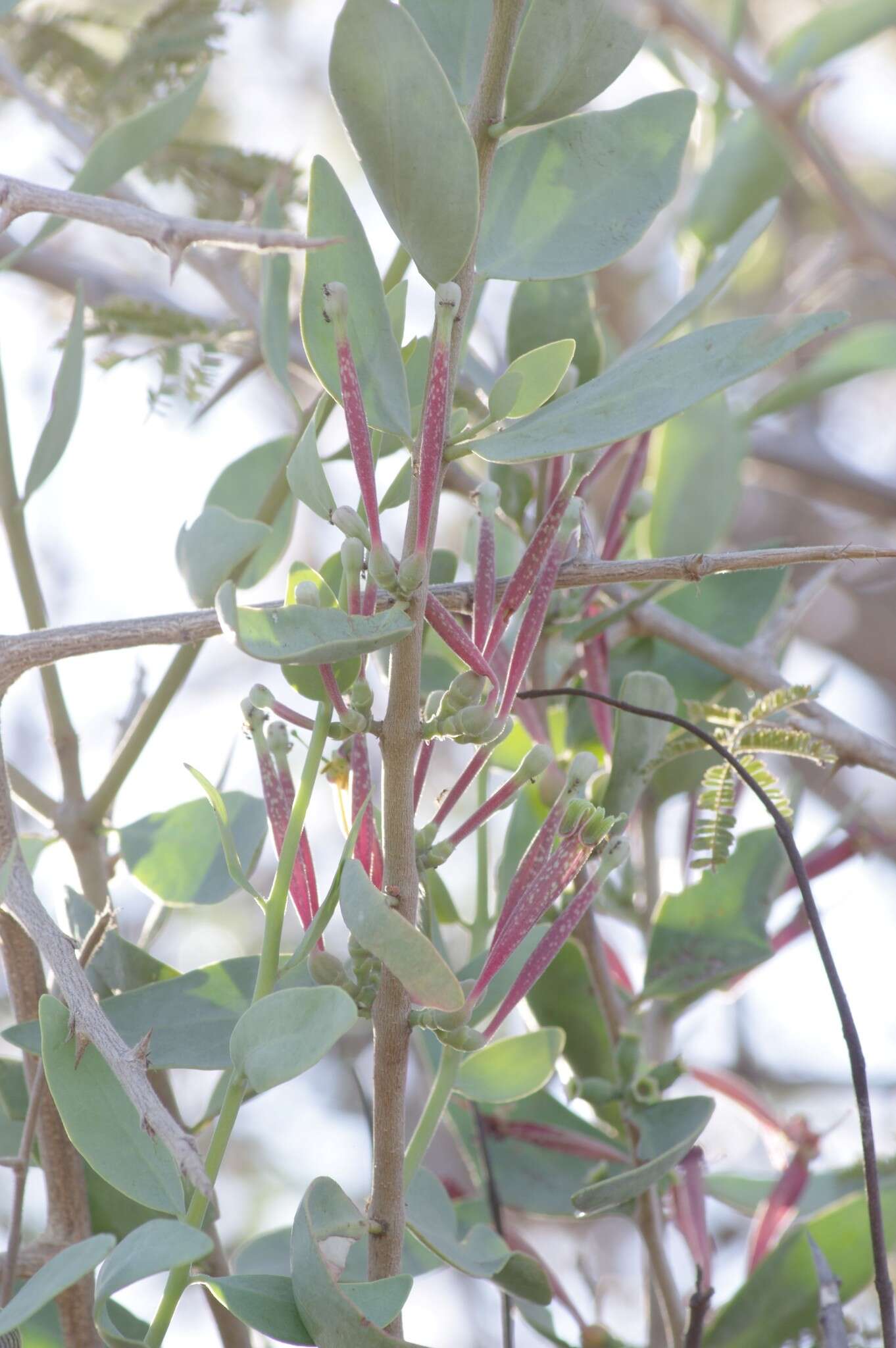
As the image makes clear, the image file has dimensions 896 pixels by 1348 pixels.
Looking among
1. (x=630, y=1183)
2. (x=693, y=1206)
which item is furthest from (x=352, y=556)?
(x=693, y=1206)

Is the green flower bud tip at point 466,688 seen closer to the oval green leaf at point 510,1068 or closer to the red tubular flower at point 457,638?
the red tubular flower at point 457,638

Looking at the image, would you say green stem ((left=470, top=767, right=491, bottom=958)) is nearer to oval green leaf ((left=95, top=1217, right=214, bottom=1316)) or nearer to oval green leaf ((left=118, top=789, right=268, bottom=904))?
oval green leaf ((left=118, top=789, right=268, bottom=904))

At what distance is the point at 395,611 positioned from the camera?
309 mm

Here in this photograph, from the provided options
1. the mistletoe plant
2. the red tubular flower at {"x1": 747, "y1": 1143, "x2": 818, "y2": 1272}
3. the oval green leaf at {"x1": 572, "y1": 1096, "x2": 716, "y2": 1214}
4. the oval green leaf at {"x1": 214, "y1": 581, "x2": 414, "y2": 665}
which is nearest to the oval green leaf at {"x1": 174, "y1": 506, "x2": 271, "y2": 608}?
the mistletoe plant

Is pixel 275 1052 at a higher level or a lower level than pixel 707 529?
lower

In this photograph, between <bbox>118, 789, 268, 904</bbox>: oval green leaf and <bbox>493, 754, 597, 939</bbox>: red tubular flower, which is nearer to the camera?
<bbox>493, 754, 597, 939</bbox>: red tubular flower

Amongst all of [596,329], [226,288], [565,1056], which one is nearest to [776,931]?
[565,1056]

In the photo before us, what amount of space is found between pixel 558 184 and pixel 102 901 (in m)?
0.33

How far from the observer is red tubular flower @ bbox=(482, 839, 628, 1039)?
1.22 ft

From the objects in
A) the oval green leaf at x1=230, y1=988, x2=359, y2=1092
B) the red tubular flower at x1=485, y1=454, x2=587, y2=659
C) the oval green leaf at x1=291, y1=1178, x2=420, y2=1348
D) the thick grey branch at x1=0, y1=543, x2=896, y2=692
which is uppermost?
the red tubular flower at x1=485, y1=454, x2=587, y2=659

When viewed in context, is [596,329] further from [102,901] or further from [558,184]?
[102,901]

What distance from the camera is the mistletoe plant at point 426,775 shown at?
0.32 m

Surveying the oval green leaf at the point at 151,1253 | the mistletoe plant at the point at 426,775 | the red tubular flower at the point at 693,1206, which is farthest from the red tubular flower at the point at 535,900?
the red tubular flower at the point at 693,1206

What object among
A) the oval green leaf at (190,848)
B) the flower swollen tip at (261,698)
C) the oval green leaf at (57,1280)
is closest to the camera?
the oval green leaf at (57,1280)
